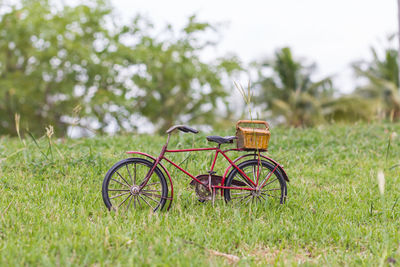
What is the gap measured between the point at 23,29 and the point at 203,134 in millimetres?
13015

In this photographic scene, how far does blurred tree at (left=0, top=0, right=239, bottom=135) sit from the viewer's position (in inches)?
680

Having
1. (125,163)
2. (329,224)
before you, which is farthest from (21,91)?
(329,224)

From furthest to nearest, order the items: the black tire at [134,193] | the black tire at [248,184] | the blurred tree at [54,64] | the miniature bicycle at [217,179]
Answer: the blurred tree at [54,64] → the black tire at [248,184] → the miniature bicycle at [217,179] → the black tire at [134,193]

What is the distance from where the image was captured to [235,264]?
11.2 ft

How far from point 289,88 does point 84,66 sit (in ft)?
45.5

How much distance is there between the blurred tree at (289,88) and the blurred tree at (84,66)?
5.80 meters

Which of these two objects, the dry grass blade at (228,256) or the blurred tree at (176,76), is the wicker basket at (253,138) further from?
the blurred tree at (176,76)

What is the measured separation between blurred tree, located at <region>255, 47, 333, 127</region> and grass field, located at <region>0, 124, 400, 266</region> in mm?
18001

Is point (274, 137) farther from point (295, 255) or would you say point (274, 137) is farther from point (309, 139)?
point (295, 255)

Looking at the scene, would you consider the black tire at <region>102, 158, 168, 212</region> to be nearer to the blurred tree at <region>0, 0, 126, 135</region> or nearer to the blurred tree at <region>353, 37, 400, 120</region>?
the blurred tree at <region>0, 0, 126, 135</region>

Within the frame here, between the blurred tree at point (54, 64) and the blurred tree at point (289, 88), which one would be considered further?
the blurred tree at point (289, 88)

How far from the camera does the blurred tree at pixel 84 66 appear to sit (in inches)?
680

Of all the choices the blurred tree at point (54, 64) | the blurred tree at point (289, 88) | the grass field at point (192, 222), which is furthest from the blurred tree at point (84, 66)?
the grass field at point (192, 222)

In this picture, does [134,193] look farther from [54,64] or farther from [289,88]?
[289,88]
